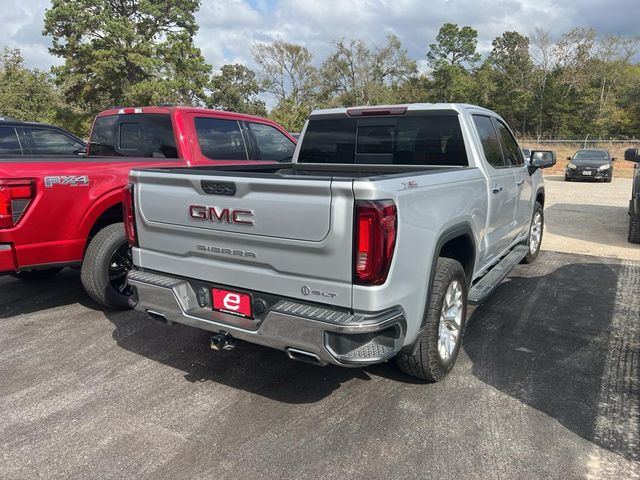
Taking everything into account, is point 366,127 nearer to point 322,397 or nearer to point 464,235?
→ point 464,235

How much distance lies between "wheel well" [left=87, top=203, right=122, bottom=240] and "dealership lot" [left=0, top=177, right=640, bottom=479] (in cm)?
81

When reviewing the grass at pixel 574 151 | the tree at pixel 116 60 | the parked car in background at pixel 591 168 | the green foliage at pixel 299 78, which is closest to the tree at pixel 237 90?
the green foliage at pixel 299 78

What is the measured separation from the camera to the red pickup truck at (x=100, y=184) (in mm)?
3891

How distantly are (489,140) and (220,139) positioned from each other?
3002mm

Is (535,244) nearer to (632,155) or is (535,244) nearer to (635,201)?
(635,201)

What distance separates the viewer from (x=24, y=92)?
2933cm

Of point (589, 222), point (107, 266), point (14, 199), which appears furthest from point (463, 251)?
point (589, 222)

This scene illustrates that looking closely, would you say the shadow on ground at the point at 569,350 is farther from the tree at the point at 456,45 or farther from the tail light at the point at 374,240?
the tree at the point at 456,45

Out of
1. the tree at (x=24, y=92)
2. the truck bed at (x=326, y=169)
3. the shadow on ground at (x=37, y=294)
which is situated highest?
the tree at (x=24, y=92)

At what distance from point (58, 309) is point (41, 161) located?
5.15ft

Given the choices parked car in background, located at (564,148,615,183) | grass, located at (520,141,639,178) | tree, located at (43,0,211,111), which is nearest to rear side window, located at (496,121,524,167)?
parked car in background, located at (564,148,615,183)

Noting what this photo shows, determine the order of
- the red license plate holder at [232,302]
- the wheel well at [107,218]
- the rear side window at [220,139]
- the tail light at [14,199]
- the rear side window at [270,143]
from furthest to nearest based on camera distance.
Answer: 1. the rear side window at [270,143]
2. the rear side window at [220,139]
3. the wheel well at [107,218]
4. the tail light at [14,199]
5. the red license plate holder at [232,302]

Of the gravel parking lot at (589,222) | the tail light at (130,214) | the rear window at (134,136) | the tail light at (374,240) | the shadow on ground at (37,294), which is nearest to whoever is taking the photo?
the tail light at (374,240)

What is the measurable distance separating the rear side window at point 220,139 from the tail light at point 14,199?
1964 millimetres
